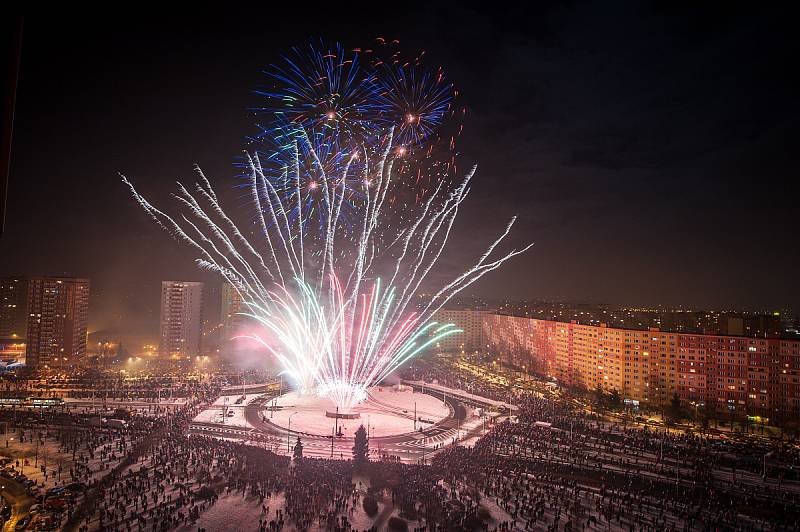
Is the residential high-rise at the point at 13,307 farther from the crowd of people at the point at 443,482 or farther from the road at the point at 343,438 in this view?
the road at the point at 343,438

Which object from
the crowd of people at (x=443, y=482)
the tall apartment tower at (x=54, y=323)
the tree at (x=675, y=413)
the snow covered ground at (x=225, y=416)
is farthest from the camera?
the tall apartment tower at (x=54, y=323)

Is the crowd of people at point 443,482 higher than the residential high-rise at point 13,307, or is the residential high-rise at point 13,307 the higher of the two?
the residential high-rise at point 13,307

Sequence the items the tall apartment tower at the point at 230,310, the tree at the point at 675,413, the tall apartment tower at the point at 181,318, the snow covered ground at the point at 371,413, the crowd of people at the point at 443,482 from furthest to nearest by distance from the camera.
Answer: the tall apartment tower at the point at 230,310 → the tall apartment tower at the point at 181,318 → the tree at the point at 675,413 → the snow covered ground at the point at 371,413 → the crowd of people at the point at 443,482

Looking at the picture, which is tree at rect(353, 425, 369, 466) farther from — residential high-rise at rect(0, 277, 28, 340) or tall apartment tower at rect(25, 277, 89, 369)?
residential high-rise at rect(0, 277, 28, 340)

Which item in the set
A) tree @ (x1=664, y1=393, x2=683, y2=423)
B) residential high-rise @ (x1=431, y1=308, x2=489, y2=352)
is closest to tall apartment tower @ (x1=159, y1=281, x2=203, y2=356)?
residential high-rise @ (x1=431, y1=308, x2=489, y2=352)

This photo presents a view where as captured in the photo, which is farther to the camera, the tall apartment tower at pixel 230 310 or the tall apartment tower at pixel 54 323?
the tall apartment tower at pixel 230 310

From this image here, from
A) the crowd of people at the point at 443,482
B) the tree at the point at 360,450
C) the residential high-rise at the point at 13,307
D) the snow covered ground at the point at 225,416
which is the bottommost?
the snow covered ground at the point at 225,416

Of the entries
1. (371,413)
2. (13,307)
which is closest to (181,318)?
(13,307)

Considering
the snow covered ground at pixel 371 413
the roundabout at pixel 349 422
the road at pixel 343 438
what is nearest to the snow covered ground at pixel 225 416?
the roundabout at pixel 349 422
